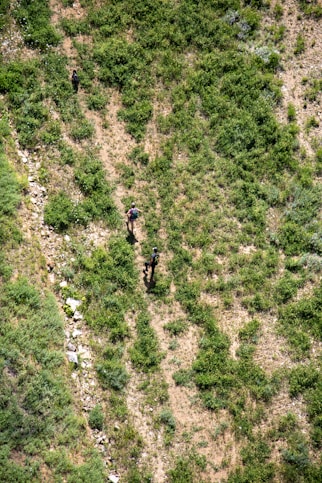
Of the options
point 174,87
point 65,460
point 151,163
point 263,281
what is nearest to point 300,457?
point 263,281

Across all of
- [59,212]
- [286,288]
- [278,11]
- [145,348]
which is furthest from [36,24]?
[286,288]

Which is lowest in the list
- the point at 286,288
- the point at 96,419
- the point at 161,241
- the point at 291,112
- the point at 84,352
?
the point at 96,419

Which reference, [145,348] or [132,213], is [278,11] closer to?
[132,213]

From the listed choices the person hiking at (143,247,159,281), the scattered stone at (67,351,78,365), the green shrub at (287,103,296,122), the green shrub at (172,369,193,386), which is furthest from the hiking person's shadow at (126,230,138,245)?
the green shrub at (287,103,296,122)

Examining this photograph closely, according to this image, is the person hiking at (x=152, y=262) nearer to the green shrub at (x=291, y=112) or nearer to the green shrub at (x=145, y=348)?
the green shrub at (x=145, y=348)

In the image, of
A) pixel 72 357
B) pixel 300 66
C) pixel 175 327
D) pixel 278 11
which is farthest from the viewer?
pixel 278 11

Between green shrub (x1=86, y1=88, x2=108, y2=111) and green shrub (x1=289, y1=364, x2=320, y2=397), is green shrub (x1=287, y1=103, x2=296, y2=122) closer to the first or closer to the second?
green shrub (x1=86, y1=88, x2=108, y2=111)

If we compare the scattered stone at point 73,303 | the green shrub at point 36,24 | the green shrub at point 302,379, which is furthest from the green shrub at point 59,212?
the green shrub at point 302,379

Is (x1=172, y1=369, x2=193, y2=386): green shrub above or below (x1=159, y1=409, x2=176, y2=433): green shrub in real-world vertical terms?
above
